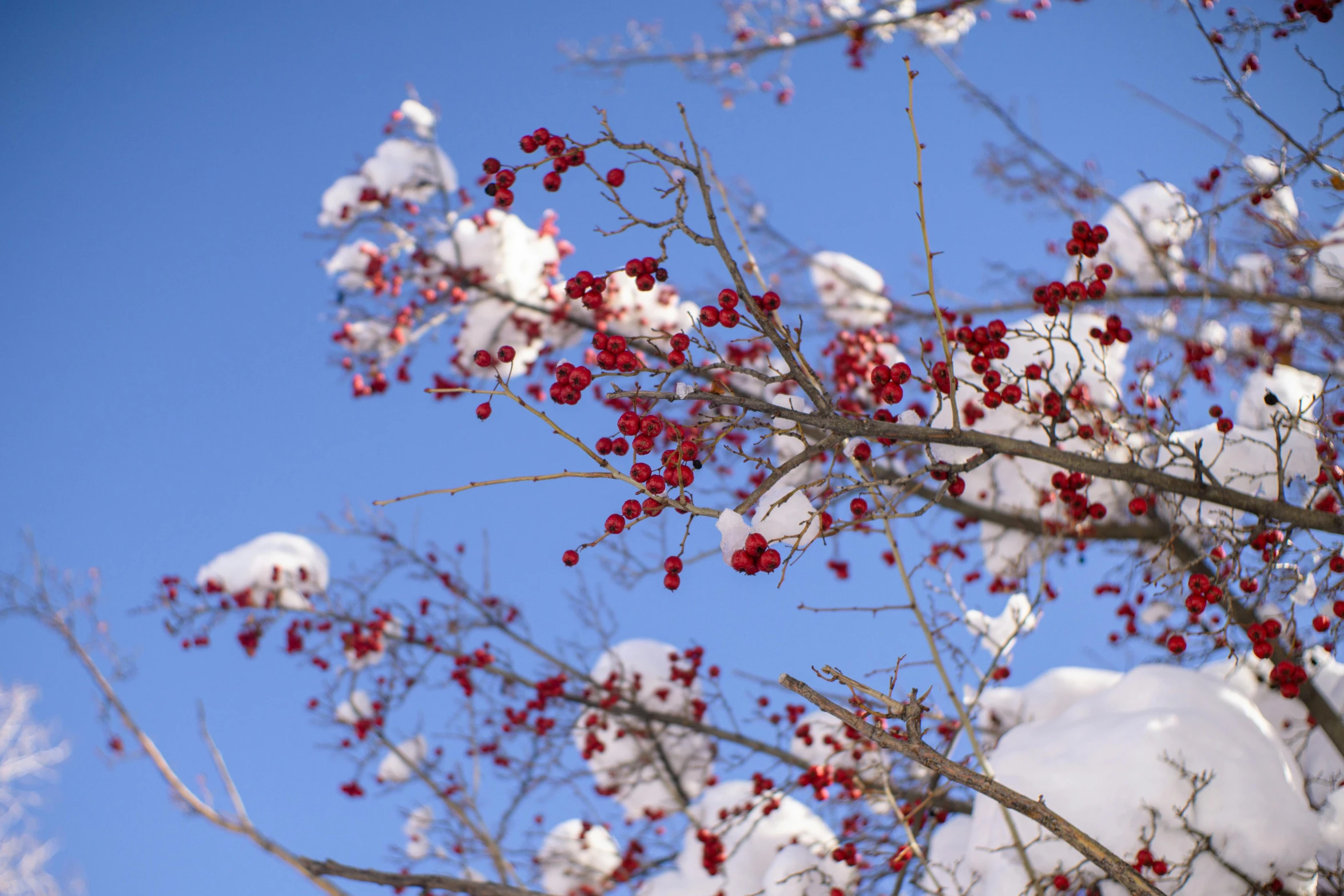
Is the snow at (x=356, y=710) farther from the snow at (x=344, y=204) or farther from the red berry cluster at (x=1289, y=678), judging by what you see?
the red berry cluster at (x=1289, y=678)

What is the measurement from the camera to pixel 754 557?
1.78m

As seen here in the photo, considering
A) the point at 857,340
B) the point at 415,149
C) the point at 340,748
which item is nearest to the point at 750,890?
the point at 340,748

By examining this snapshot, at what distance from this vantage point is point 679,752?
6.16 metres

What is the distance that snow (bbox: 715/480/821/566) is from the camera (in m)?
1.82

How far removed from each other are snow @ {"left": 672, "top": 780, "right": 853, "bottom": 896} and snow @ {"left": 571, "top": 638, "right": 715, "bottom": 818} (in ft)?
1.27

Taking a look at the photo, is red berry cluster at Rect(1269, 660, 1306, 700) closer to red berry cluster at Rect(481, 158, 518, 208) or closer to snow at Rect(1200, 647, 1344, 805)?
snow at Rect(1200, 647, 1344, 805)

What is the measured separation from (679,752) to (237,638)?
327 cm

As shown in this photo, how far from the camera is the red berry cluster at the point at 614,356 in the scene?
1.97m

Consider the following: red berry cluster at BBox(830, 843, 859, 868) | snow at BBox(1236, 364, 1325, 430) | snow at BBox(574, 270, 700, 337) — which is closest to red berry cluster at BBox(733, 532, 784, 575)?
red berry cluster at BBox(830, 843, 859, 868)

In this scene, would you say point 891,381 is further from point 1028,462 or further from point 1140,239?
point 1140,239

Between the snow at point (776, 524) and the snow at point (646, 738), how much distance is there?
13.2 ft

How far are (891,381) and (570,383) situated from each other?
0.82 metres

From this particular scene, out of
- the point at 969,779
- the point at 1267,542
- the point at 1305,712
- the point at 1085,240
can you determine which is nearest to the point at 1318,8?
the point at 1085,240

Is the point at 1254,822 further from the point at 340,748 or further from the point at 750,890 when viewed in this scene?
the point at 340,748
